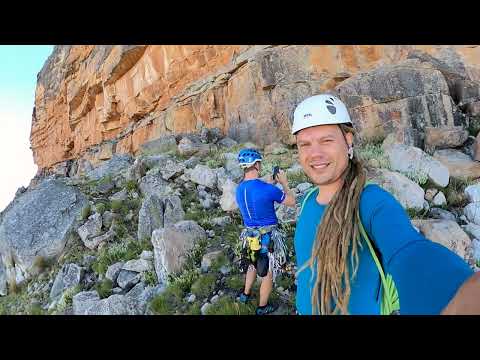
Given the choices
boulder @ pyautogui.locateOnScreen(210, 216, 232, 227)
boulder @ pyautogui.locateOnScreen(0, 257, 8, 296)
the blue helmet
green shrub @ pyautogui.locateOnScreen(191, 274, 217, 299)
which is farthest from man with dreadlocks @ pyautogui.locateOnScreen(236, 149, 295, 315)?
boulder @ pyautogui.locateOnScreen(0, 257, 8, 296)

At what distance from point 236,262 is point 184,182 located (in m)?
4.32

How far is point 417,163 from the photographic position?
27.1 feet

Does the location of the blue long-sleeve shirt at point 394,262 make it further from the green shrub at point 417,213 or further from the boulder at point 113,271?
the green shrub at point 417,213

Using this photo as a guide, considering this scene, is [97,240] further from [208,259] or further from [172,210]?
[208,259]

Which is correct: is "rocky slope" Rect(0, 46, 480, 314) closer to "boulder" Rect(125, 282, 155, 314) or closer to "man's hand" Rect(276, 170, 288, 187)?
"boulder" Rect(125, 282, 155, 314)

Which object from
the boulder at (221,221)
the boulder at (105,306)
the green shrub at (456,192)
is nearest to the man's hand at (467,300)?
the boulder at (105,306)

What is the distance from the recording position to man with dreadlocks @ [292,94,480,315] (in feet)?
3.64

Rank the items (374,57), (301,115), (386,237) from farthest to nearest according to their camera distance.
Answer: (374,57)
(301,115)
(386,237)

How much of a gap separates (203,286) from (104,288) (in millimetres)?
1925

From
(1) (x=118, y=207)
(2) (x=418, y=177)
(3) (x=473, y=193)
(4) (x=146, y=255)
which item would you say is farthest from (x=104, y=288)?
(3) (x=473, y=193)

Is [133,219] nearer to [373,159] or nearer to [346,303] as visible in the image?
[373,159]

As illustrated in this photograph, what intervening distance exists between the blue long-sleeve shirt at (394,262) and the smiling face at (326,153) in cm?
17

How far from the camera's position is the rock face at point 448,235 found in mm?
5316
